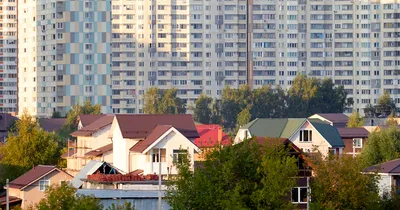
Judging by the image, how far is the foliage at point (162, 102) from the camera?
160m

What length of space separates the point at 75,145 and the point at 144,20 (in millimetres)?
94100

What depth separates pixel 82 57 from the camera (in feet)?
509

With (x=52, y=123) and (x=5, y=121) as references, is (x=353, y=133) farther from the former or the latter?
(x=52, y=123)

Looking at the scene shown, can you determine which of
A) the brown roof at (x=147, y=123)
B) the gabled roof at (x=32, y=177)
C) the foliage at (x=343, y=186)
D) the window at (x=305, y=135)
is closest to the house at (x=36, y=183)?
the gabled roof at (x=32, y=177)

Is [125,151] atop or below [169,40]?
below

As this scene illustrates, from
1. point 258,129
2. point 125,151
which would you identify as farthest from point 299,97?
point 125,151

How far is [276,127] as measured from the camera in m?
85.1

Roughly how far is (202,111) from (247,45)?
62.0 feet

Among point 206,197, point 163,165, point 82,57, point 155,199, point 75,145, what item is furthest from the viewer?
point 82,57

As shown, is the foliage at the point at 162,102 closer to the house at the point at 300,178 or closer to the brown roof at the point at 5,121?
the brown roof at the point at 5,121

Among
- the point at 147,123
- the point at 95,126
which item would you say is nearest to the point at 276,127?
the point at 95,126

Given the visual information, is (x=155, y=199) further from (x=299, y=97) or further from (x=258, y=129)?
(x=299, y=97)

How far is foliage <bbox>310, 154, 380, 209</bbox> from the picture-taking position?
5381cm

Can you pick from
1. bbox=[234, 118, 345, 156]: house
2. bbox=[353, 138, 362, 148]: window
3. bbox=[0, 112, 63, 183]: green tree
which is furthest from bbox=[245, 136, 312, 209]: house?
bbox=[353, 138, 362, 148]: window
